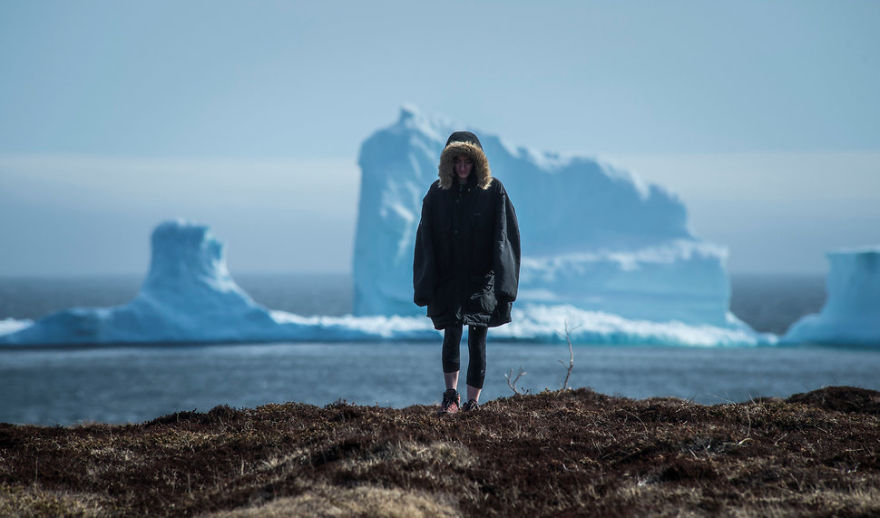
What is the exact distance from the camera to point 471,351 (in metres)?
5.32

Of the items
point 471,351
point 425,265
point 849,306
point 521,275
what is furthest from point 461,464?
point 849,306

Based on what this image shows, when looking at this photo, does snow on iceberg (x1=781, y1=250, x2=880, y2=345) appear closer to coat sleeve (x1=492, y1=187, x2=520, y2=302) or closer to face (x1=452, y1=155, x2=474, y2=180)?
coat sleeve (x1=492, y1=187, x2=520, y2=302)

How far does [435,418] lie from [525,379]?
2142 centimetres

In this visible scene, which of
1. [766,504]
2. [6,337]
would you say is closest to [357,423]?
[766,504]

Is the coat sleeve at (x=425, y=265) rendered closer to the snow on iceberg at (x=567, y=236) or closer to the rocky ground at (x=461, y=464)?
the rocky ground at (x=461, y=464)

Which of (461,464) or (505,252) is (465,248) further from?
(461,464)

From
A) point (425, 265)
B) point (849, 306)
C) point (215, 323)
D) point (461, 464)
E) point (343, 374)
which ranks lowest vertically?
point (343, 374)

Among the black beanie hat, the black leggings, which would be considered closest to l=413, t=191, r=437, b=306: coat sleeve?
the black leggings

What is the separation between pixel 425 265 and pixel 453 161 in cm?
73

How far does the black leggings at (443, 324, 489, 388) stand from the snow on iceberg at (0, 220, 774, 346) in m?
26.5

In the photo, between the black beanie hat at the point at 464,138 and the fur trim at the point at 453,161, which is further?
the black beanie hat at the point at 464,138

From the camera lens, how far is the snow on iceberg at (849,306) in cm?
3203

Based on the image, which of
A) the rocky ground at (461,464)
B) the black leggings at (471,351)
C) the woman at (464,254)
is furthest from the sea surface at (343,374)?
the rocky ground at (461,464)

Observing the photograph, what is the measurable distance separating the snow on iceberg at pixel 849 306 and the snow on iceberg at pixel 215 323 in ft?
7.28
